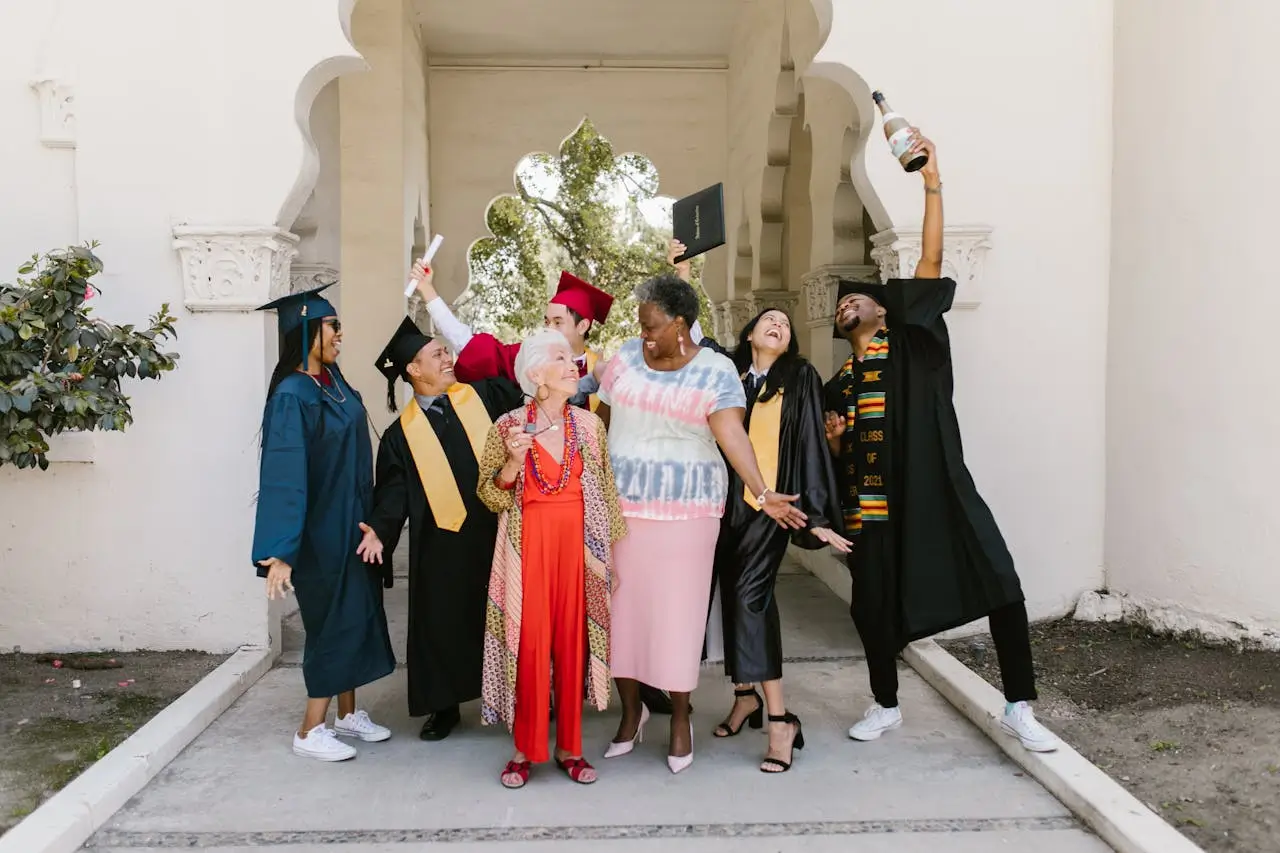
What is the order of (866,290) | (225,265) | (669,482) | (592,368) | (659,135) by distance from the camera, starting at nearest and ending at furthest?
(669,482)
(866,290)
(592,368)
(225,265)
(659,135)

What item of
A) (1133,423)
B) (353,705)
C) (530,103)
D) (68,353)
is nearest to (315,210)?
(68,353)

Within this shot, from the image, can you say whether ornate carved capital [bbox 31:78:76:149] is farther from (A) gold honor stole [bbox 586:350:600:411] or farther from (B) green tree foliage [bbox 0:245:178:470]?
(A) gold honor stole [bbox 586:350:600:411]

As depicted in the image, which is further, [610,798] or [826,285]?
[826,285]

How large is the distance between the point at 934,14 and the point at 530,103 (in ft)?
30.6

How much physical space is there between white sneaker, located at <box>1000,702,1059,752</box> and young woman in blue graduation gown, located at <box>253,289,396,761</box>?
2.38 meters

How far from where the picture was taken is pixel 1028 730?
387cm

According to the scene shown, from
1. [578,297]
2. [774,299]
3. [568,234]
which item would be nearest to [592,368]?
[578,297]

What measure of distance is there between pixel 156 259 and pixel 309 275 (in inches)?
75.6

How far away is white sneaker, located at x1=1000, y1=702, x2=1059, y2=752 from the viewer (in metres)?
3.82

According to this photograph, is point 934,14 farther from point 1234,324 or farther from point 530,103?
point 530,103

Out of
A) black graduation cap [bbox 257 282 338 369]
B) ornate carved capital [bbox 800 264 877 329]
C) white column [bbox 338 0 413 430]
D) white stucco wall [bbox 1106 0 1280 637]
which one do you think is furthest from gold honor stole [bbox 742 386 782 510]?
white column [bbox 338 0 413 430]

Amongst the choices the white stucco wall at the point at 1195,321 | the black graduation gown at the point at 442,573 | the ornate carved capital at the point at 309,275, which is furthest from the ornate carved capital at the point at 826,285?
the black graduation gown at the point at 442,573

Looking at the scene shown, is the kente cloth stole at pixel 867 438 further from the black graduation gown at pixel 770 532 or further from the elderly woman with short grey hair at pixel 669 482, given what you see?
the elderly woman with short grey hair at pixel 669 482

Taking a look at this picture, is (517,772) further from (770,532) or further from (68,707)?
(68,707)
